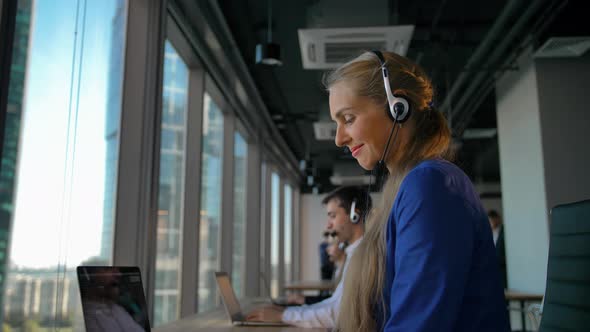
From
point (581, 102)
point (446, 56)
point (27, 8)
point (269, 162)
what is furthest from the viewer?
point (269, 162)

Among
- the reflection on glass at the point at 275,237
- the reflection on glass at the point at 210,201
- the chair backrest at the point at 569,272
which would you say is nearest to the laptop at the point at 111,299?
the chair backrest at the point at 569,272

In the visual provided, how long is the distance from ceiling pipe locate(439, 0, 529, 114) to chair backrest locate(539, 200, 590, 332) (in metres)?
3.02

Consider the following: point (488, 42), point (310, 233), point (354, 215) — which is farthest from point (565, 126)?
point (310, 233)

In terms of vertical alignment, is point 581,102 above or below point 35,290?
above

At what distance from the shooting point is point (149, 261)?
8.70 ft

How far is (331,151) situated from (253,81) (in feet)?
14.9

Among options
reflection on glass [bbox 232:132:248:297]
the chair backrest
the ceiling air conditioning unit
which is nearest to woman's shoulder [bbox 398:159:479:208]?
the chair backrest

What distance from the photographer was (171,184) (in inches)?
151

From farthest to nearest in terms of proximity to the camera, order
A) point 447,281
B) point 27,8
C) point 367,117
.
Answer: point 27,8 → point 367,117 → point 447,281

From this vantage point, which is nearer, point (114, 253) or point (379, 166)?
point (379, 166)

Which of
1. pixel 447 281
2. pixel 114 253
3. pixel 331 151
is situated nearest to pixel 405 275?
pixel 447 281

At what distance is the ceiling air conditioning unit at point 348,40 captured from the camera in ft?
12.5

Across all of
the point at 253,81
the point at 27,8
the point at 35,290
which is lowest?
the point at 35,290

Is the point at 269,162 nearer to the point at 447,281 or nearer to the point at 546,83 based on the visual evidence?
the point at 546,83
